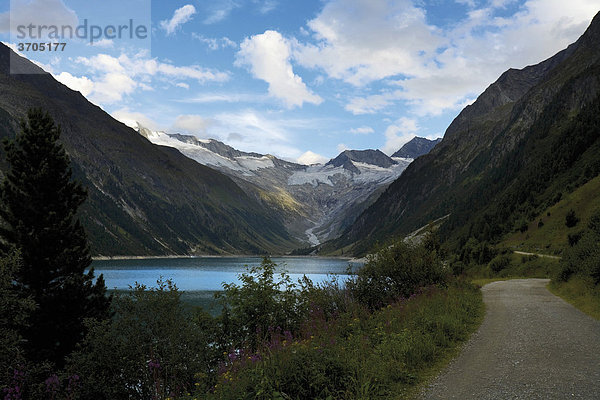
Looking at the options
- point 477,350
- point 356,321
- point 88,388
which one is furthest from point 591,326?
point 88,388

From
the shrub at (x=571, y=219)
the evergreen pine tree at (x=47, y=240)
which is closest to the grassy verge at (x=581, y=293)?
the evergreen pine tree at (x=47, y=240)

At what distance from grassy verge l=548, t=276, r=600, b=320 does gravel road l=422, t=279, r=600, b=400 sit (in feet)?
8.81

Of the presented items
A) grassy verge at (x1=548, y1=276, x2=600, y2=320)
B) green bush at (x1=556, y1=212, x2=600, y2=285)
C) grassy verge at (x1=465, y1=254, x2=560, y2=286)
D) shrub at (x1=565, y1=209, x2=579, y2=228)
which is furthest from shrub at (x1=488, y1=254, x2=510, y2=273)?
grassy verge at (x1=548, y1=276, x2=600, y2=320)

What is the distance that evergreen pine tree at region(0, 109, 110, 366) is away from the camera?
27.3 m

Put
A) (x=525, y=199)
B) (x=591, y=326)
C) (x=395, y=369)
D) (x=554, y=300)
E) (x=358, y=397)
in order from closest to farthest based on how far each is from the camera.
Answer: (x=358, y=397) < (x=395, y=369) < (x=591, y=326) < (x=554, y=300) < (x=525, y=199)

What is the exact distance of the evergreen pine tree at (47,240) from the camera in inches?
1077

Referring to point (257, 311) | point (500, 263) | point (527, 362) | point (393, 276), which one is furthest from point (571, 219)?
point (527, 362)

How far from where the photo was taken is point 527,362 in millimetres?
10742

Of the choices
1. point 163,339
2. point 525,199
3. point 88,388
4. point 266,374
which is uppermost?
point 525,199

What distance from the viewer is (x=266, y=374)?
9.20 m

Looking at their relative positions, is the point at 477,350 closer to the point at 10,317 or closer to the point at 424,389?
the point at 424,389

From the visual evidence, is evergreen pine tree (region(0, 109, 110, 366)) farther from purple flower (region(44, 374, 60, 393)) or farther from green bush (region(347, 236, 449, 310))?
green bush (region(347, 236, 449, 310))

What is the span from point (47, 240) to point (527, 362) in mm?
31361

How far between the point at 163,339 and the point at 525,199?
124694mm
